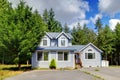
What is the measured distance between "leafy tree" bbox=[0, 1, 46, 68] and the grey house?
415 centimetres

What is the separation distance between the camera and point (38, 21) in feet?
118

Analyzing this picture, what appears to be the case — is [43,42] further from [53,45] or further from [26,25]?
[26,25]

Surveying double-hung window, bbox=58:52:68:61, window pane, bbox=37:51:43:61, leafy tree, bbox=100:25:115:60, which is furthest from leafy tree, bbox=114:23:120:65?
window pane, bbox=37:51:43:61

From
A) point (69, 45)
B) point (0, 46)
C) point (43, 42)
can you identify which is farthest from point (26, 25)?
point (69, 45)

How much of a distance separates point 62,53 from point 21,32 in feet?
31.1

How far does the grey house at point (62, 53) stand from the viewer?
39.5m

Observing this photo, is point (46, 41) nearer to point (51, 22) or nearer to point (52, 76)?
point (52, 76)

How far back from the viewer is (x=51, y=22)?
69562 millimetres

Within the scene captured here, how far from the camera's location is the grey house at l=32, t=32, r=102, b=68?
39500 millimetres

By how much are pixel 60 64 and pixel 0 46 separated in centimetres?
1089

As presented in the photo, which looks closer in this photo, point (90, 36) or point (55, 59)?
point (55, 59)

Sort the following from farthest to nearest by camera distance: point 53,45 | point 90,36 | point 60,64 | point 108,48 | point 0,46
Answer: point 90,36
point 108,48
point 53,45
point 60,64
point 0,46

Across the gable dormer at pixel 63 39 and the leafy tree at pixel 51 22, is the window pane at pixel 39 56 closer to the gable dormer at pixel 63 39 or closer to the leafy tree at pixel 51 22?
the gable dormer at pixel 63 39

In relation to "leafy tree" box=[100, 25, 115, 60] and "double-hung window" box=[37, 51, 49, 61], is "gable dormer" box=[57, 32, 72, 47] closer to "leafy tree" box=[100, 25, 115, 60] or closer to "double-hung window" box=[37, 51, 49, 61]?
"double-hung window" box=[37, 51, 49, 61]
